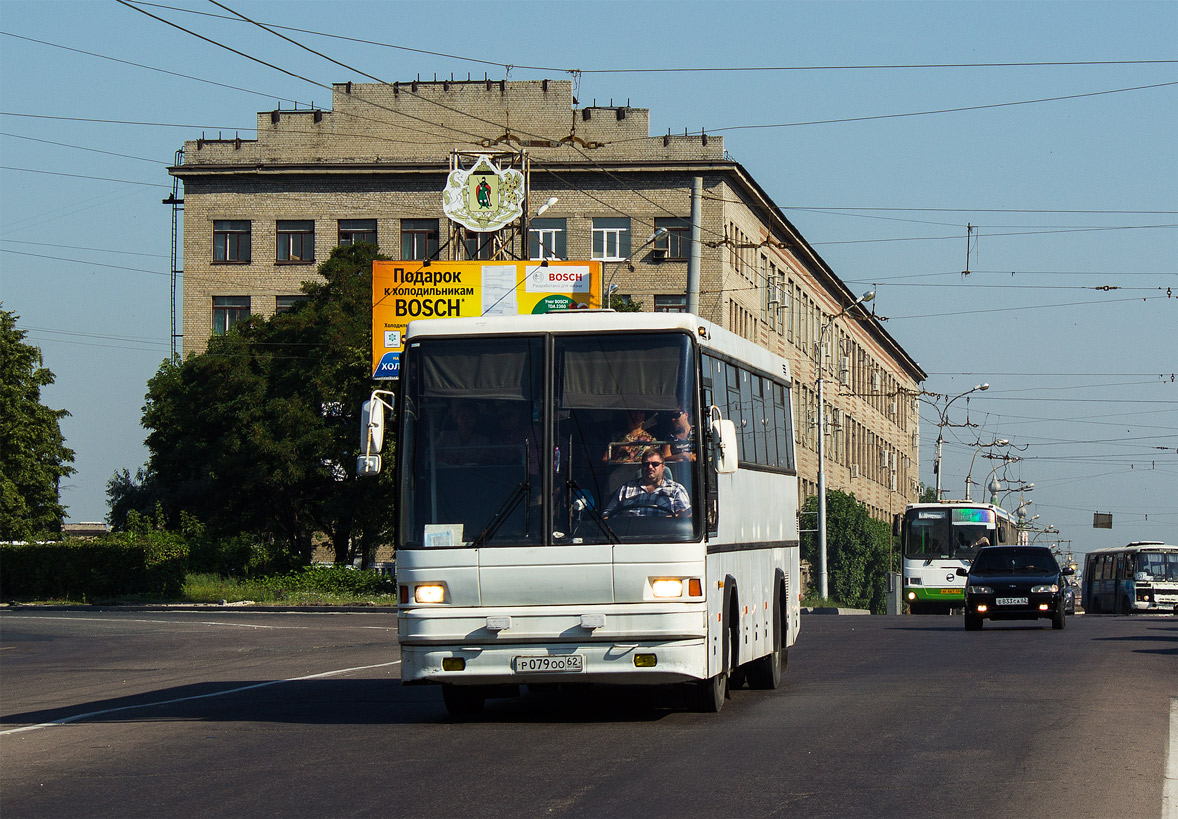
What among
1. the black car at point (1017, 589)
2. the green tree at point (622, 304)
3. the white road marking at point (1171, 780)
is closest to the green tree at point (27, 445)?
the green tree at point (622, 304)

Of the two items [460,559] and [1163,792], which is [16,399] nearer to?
[460,559]

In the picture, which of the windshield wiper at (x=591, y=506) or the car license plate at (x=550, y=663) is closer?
the car license plate at (x=550, y=663)

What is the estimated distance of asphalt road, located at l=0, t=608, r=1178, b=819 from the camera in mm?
9055

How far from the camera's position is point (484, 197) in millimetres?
41688

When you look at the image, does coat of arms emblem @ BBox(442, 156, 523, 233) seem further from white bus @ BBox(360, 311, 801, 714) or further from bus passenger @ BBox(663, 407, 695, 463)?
bus passenger @ BBox(663, 407, 695, 463)

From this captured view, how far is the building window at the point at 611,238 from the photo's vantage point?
230 feet

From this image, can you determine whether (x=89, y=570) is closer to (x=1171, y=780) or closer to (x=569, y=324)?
(x=569, y=324)

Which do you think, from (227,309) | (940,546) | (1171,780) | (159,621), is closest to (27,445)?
(227,309)

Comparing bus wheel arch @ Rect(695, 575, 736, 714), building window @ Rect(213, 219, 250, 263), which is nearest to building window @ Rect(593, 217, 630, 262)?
building window @ Rect(213, 219, 250, 263)

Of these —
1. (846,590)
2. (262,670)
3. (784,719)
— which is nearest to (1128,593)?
(846,590)

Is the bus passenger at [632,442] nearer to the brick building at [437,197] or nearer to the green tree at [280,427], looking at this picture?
the green tree at [280,427]

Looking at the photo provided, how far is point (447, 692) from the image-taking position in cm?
1360

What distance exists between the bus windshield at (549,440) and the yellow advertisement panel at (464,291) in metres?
27.0

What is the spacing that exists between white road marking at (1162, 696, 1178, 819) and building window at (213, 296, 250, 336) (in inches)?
2505
